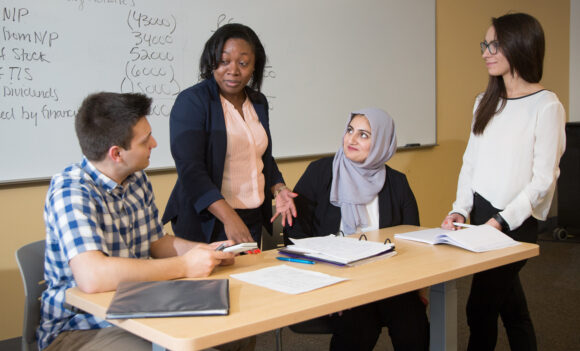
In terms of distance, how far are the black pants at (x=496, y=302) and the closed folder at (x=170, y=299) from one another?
1.22 meters

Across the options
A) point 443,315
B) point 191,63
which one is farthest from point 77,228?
point 191,63

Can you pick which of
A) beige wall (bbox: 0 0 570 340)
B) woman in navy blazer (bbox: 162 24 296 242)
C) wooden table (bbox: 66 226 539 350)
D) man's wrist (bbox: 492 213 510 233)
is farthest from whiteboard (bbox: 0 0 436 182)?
man's wrist (bbox: 492 213 510 233)

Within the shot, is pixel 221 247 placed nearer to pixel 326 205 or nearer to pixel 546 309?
pixel 326 205

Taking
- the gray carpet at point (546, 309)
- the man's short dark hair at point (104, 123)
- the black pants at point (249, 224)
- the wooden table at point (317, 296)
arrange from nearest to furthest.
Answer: the wooden table at point (317, 296) → the man's short dark hair at point (104, 123) → the black pants at point (249, 224) → the gray carpet at point (546, 309)

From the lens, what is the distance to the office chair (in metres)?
1.60

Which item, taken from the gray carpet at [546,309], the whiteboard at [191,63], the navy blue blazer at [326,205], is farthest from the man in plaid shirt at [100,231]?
the gray carpet at [546,309]

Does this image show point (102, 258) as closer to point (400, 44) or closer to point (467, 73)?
point (400, 44)

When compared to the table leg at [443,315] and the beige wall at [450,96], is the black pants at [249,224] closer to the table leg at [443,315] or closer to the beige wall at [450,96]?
the table leg at [443,315]

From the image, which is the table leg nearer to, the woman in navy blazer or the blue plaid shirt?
the woman in navy blazer

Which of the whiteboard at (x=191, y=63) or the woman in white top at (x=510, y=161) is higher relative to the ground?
the whiteboard at (x=191, y=63)

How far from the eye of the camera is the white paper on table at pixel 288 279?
139 centimetres

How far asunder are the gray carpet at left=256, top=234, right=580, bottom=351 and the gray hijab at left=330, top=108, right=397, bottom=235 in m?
0.94

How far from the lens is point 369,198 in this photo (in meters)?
2.27

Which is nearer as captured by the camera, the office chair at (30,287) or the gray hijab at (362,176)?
the office chair at (30,287)
